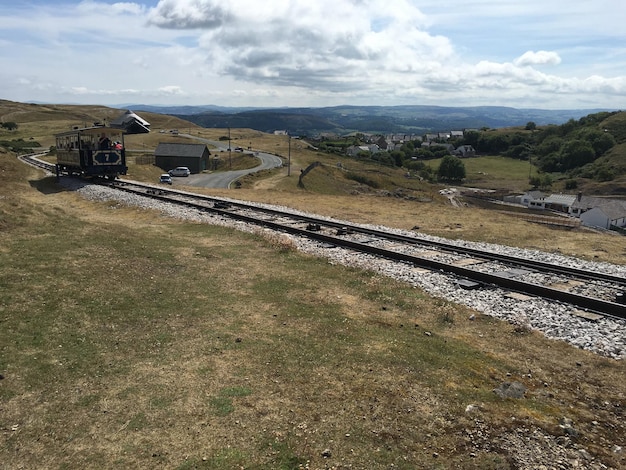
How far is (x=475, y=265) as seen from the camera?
18.2 meters

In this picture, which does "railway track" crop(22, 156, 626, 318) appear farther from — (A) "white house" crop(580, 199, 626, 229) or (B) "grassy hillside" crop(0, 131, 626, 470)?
(A) "white house" crop(580, 199, 626, 229)

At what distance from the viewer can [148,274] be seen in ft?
52.1

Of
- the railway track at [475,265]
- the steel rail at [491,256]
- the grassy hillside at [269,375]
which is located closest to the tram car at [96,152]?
the railway track at [475,265]

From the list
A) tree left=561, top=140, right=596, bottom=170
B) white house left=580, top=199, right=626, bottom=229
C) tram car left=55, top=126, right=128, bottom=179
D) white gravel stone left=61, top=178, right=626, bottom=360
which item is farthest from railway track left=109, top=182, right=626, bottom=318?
tree left=561, top=140, right=596, bottom=170

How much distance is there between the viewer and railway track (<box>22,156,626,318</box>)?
14.7 meters

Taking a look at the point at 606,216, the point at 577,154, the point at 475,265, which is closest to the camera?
the point at 475,265

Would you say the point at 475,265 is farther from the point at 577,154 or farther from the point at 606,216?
the point at 577,154

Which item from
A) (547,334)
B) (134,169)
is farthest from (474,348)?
(134,169)

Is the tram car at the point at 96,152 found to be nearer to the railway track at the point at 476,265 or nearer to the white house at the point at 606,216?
the railway track at the point at 476,265

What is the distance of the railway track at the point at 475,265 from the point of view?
14656mm

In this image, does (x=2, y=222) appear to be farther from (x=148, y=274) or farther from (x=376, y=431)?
(x=376, y=431)

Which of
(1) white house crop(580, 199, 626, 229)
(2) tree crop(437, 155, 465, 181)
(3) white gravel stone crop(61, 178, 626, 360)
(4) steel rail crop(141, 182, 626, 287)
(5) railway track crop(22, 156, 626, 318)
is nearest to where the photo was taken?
(3) white gravel stone crop(61, 178, 626, 360)

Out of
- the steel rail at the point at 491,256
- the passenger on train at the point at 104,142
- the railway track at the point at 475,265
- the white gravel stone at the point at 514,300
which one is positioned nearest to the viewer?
the white gravel stone at the point at 514,300

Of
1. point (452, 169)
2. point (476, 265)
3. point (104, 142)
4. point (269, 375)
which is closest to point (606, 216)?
point (452, 169)
